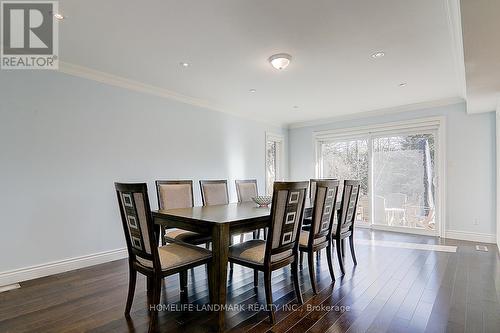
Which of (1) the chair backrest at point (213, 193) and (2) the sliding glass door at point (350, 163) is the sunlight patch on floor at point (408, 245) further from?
(1) the chair backrest at point (213, 193)

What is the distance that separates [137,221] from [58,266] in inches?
75.5

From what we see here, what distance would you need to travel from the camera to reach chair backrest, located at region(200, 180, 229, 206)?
3379mm

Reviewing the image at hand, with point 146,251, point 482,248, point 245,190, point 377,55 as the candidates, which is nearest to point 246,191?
point 245,190

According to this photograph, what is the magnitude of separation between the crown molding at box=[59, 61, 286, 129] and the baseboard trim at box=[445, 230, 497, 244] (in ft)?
15.0

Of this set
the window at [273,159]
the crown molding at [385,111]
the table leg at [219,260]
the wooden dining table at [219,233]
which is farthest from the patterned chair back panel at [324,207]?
the window at [273,159]

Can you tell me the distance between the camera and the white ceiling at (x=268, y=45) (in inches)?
81.9

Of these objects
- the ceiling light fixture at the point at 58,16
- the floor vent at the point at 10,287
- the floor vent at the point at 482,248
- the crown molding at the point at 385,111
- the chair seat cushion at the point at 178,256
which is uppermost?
the ceiling light fixture at the point at 58,16

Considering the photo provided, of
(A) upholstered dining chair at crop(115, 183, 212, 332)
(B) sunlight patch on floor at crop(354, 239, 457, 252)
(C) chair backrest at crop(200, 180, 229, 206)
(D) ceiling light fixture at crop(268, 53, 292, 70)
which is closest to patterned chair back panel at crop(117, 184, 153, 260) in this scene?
(A) upholstered dining chair at crop(115, 183, 212, 332)

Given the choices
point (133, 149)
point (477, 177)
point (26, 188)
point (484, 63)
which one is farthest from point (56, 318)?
point (477, 177)

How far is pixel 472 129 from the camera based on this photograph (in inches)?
171

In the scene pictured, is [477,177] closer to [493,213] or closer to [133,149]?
[493,213]

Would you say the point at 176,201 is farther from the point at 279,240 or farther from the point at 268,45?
the point at 268,45

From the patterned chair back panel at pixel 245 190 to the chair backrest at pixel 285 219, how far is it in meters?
1.55

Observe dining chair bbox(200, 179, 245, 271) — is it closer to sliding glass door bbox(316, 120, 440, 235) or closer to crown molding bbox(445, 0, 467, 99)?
crown molding bbox(445, 0, 467, 99)
